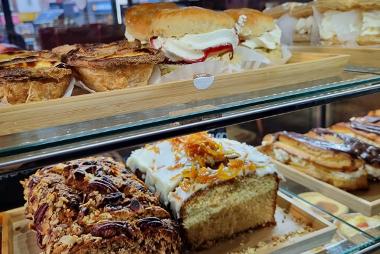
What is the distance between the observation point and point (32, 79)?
83cm

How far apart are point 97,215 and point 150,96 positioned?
1.02 ft

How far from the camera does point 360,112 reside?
1965mm

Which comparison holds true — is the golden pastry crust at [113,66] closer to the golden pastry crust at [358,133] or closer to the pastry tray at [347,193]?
the pastry tray at [347,193]

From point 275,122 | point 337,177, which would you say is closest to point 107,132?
point 337,177

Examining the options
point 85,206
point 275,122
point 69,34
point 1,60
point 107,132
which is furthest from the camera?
point 275,122

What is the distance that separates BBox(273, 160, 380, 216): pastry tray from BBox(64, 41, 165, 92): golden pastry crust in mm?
813

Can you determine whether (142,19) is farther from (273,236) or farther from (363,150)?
(363,150)

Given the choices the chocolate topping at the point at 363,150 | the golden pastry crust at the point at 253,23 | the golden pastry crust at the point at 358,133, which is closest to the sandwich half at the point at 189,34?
the golden pastry crust at the point at 253,23

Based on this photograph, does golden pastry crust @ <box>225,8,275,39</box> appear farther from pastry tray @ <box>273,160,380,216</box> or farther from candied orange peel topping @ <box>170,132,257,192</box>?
pastry tray @ <box>273,160,380,216</box>

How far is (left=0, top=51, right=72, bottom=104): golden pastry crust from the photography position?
82 centimetres

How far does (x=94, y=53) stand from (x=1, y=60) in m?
0.19

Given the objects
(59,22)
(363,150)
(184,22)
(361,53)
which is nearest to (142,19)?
(184,22)

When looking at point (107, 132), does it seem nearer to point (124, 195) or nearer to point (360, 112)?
point (124, 195)

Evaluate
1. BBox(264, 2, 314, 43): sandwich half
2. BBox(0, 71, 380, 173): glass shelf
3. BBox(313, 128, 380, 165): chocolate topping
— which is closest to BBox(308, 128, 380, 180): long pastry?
BBox(313, 128, 380, 165): chocolate topping
